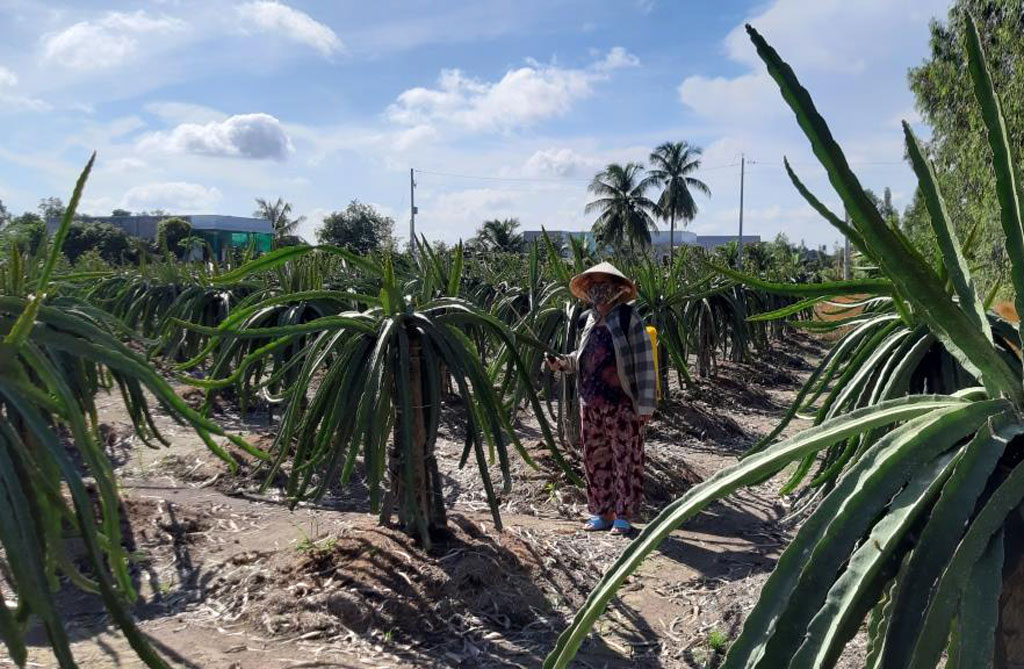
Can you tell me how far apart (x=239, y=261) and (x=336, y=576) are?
7.91 meters

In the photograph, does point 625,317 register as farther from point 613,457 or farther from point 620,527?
point 620,527

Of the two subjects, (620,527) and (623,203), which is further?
(623,203)

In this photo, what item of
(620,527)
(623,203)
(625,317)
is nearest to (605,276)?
(625,317)

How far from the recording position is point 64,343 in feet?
5.66

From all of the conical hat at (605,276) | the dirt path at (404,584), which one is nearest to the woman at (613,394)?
the conical hat at (605,276)

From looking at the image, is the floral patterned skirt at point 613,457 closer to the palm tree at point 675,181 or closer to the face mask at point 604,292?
the face mask at point 604,292

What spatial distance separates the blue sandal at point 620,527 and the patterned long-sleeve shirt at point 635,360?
65cm

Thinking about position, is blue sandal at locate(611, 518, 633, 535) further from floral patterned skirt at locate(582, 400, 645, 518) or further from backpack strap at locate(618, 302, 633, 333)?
backpack strap at locate(618, 302, 633, 333)

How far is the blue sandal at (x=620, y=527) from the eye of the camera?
512 centimetres

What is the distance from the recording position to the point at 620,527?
16.9 ft

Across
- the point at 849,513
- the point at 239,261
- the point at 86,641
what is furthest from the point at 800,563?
the point at 239,261

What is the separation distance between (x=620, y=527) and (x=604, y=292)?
1.44m

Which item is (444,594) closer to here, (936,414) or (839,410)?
(839,410)

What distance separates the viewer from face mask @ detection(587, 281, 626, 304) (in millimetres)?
5348
